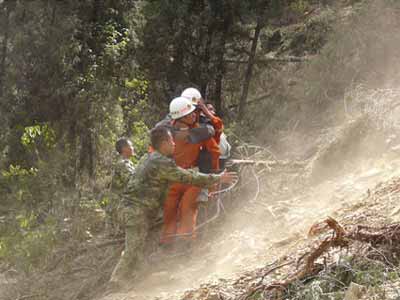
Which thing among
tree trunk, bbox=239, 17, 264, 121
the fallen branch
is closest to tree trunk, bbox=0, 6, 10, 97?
tree trunk, bbox=239, 17, 264, 121

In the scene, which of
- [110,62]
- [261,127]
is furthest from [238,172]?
[110,62]

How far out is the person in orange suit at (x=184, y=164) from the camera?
733 cm

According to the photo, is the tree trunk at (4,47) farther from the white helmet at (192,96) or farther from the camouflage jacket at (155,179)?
the camouflage jacket at (155,179)

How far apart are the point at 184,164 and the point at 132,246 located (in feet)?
3.52

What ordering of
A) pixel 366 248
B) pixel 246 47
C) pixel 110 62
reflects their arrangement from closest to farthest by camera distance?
pixel 366 248, pixel 110 62, pixel 246 47

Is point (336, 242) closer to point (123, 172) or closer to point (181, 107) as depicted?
point (181, 107)

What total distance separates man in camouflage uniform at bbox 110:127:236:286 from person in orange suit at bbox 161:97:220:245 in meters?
0.18

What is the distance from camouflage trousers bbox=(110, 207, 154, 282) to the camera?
278 inches

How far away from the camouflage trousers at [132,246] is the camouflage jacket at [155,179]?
93 mm

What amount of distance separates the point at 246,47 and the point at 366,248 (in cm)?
1032

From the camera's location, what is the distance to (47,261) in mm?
8125

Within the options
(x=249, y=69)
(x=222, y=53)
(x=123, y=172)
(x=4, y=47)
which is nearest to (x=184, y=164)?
(x=123, y=172)

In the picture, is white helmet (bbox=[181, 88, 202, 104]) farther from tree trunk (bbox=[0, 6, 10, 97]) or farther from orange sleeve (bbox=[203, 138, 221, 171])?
tree trunk (bbox=[0, 6, 10, 97])

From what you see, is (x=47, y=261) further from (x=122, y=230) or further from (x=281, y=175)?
(x=281, y=175)
